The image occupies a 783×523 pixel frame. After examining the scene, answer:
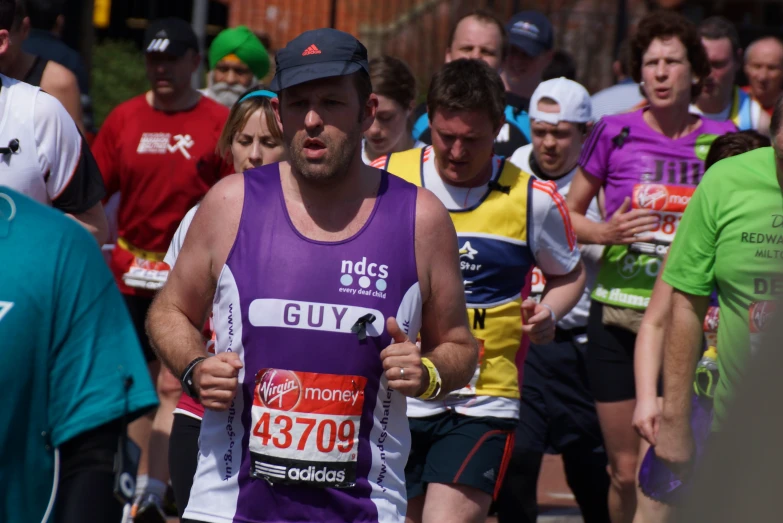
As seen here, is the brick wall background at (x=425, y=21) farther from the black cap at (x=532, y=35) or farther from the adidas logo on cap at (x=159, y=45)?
the adidas logo on cap at (x=159, y=45)

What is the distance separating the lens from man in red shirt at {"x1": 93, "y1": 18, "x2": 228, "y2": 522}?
22.0ft

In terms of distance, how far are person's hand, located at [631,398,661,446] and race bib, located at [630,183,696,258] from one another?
1.33m

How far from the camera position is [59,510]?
240cm

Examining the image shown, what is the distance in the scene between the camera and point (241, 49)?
25.9 ft

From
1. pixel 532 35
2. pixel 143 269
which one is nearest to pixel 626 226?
pixel 532 35

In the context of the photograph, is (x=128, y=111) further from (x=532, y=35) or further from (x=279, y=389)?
(x=279, y=389)

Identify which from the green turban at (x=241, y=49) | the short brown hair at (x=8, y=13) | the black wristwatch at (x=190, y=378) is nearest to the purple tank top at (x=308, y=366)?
the black wristwatch at (x=190, y=378)

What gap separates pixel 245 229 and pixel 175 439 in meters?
1.37

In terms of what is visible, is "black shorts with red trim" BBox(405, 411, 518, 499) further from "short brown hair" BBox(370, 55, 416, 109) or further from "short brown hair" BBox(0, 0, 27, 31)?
"short brown hair" BBox(0, 0, 27, 31)

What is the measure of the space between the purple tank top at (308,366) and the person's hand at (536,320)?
142cm

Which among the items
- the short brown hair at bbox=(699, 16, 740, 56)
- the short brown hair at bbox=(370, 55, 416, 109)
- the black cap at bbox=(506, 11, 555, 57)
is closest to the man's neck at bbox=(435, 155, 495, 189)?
the short brown hair at bbox=(370, 55, 416, 109)

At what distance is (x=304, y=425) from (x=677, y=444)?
168 cm

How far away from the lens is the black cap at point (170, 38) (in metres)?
7.00

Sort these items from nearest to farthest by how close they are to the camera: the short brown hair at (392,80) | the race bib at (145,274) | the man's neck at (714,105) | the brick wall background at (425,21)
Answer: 1. the short brown hair at (392,80)
2. the race bib at (145,274)
3. the man's neck at (714,105)
4. the brick wall background at (425,21)
